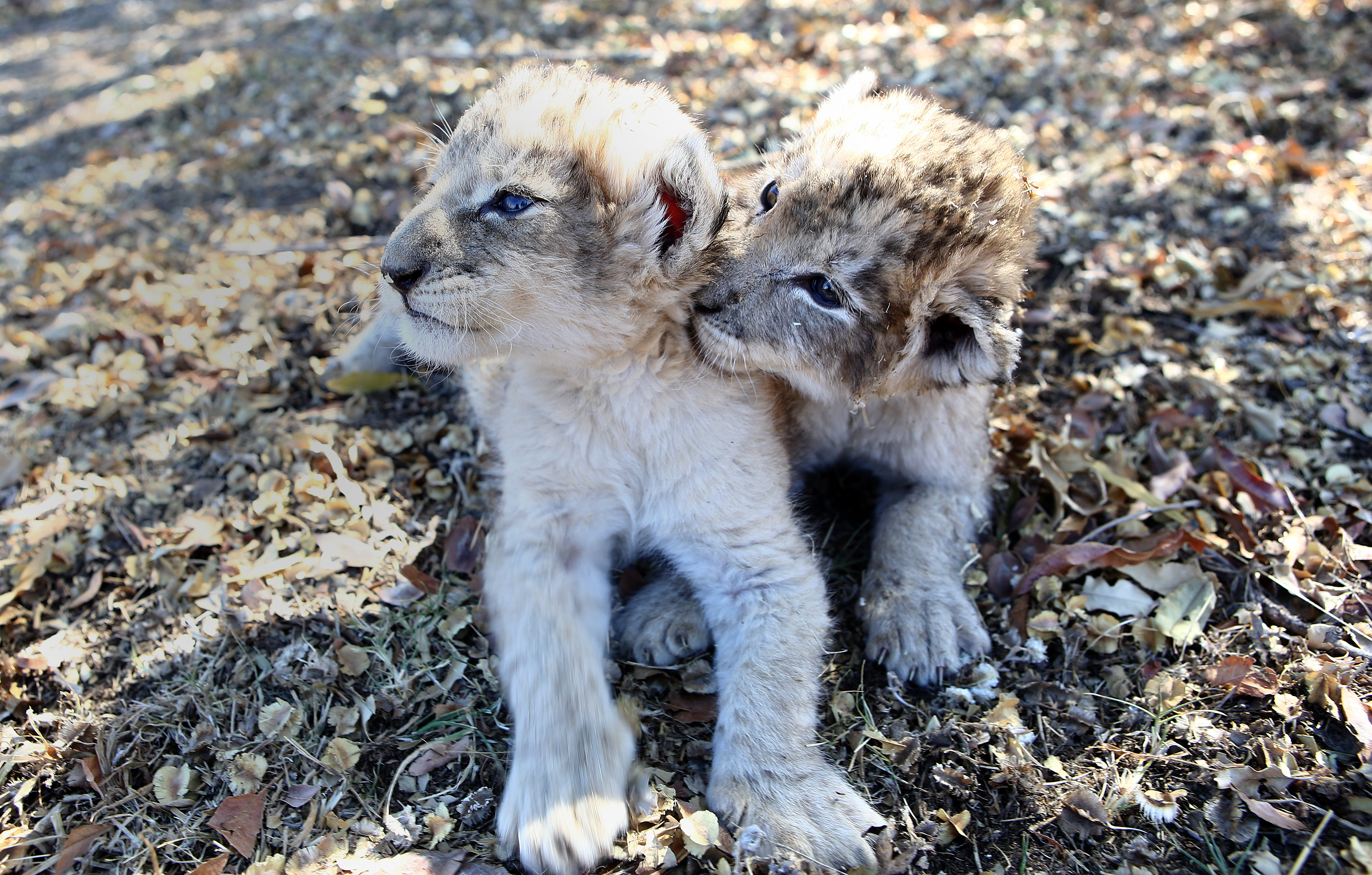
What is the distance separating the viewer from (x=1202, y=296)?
5.14 m

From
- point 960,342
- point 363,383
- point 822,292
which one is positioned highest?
point 822,292

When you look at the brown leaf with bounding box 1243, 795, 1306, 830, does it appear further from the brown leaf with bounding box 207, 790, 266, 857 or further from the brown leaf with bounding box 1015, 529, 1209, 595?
the brown leaf with bounding box 207, 790, 266, 857

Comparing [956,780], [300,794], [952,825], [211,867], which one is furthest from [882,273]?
[211,867]

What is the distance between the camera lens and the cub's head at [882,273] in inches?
128

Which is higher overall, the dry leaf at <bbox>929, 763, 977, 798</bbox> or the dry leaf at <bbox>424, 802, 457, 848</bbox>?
the dry leaf at <bbox>929, 763, 977, 798</bbox>

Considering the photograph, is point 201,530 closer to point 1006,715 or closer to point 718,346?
point 718,346

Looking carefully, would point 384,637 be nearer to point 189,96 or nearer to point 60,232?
point 60,232

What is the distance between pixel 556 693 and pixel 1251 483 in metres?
3.27

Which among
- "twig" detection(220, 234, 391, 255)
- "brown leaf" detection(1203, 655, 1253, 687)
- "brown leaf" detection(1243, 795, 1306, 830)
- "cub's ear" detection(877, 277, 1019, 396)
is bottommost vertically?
"brown leaf" detection(1203, 655, 1253, 687)

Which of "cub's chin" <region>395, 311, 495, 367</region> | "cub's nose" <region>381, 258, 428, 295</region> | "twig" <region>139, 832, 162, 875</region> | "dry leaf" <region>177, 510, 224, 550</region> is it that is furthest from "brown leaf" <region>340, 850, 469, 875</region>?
"cub's nose" <region>381, 258, 428, 295</region>

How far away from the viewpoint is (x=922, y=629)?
3.65m

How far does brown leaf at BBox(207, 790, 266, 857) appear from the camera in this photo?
10.0ft

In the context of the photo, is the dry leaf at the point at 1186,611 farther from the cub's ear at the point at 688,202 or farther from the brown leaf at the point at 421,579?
the brown leaf at the point at 421,579

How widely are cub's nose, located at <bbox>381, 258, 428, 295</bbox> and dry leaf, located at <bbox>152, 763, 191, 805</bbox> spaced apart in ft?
6.30
